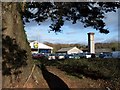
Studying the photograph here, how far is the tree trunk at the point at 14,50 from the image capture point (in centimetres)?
1167

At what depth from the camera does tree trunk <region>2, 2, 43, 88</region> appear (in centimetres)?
1167

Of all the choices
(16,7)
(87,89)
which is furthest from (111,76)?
(16,7)

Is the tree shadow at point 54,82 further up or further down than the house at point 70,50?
further up

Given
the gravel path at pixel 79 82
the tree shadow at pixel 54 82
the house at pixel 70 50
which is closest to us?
the tree shadow at pixel 54 82

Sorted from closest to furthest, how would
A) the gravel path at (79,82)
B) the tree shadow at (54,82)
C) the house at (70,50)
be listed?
the tree shadow at (54,82) < the gravel path at (79,82) < the house at (70,50)

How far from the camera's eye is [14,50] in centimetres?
1183

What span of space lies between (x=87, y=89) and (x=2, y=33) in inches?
144

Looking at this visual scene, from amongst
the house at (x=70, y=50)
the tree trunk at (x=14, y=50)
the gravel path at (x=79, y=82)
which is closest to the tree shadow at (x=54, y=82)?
the gravel path at (x=79, y=82)

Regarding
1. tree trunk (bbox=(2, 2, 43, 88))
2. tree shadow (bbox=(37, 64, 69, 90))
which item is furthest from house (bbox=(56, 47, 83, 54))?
tree trunk (bbox=(2, 2, 43, 88))

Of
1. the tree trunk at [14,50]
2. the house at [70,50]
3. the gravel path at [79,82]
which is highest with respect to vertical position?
the tree trunk at [14,50]

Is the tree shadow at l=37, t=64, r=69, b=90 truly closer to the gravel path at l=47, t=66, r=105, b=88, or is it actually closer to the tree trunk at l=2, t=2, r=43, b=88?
the gravel path at l=47, t=66, r=105, b=88

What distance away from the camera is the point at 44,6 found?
614 inches

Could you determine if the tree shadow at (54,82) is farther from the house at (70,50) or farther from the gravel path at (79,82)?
the house at (70,50)

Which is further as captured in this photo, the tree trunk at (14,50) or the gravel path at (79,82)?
the gravel path at (79,82)
